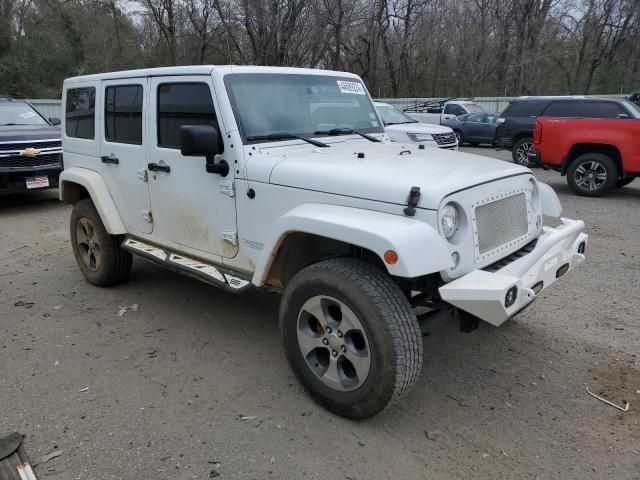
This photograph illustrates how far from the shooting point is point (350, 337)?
298 cm

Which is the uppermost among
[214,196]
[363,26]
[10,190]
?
[363,26]

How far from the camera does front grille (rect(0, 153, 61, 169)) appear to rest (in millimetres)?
8516

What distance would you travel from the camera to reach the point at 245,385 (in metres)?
3.50

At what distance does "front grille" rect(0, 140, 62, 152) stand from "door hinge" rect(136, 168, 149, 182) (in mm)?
5549

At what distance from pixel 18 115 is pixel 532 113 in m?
11.4

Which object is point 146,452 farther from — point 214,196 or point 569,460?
point 569,460

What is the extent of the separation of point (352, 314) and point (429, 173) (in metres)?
0.92

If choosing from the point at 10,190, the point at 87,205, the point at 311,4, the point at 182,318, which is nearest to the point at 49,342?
the point at 182,318

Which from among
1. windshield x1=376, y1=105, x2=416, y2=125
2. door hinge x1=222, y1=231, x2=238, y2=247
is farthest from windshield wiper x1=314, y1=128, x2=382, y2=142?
windshield x1=376, y1=105, x2=416, y2=125

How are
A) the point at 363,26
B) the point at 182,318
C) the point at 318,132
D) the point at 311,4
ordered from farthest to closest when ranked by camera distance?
1. the point at 363,26
2. the point at 311,4
3. the point at 182,318
4. the point at 318,132

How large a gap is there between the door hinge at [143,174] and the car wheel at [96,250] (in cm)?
85

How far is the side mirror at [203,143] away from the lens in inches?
127

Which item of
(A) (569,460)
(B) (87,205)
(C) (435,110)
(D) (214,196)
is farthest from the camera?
(C) (435,110)

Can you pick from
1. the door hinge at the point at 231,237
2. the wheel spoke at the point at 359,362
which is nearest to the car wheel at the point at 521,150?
the door hinge at the point at 231,237
